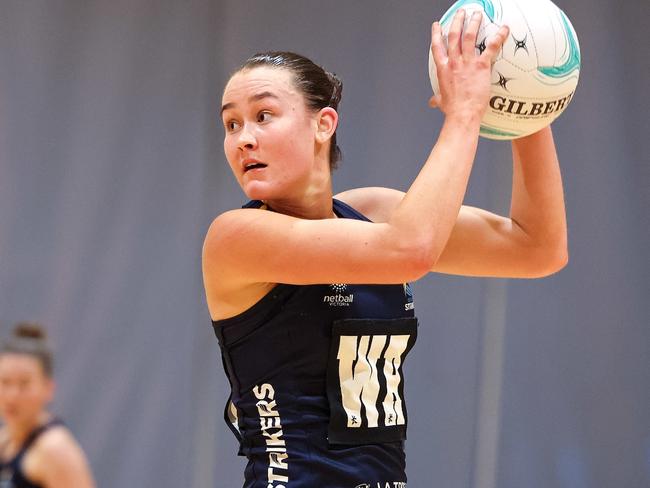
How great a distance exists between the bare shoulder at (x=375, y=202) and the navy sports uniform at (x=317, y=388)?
0.31 m

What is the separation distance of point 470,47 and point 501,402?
2.67 metres

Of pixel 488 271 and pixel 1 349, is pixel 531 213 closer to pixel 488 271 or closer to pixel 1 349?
pixel 488 271

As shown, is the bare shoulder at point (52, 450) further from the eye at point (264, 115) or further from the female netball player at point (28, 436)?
the eye at point (264, 115)

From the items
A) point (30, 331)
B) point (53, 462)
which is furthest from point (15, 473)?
point (30, 331)

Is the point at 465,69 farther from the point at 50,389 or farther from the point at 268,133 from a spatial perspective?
the point at 50,389

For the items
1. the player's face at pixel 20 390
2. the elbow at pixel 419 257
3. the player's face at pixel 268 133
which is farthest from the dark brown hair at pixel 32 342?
the elbow at pixel 419 257

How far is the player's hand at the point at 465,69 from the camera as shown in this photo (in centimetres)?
186

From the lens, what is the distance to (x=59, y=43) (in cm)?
414

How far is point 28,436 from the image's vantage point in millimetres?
3182

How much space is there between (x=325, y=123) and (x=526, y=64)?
44 cm

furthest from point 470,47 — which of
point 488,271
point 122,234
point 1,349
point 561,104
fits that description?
point 122,234

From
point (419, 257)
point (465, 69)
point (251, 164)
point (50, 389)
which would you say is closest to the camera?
point (419, 257)

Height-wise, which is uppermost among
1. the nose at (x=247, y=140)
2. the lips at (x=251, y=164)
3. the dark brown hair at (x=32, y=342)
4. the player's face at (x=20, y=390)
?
the nose at (x=247, y=140)

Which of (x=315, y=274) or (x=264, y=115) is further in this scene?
(x=264, y=115)
